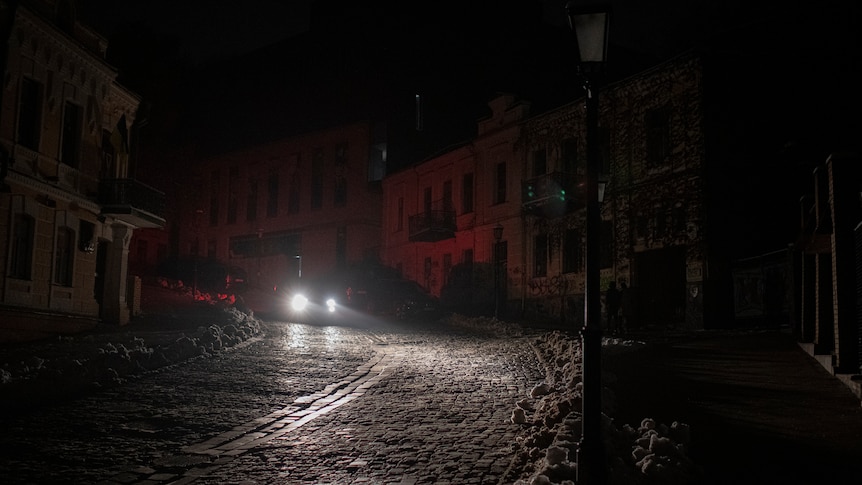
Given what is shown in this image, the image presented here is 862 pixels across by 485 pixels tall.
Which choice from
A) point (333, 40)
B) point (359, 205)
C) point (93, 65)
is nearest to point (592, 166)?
point (93, 65)

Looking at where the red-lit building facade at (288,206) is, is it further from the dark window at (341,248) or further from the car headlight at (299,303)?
the car headlight at (299,303)

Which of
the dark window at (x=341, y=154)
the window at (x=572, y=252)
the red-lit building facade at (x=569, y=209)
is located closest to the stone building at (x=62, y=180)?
the red-lit building facade at (x=569, y=209)

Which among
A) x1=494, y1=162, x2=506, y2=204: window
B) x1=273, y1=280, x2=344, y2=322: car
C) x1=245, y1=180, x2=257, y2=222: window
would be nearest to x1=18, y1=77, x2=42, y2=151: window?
x1=273, y1=280, x2=344, y2=322: car

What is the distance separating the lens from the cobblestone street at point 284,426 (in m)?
6.91

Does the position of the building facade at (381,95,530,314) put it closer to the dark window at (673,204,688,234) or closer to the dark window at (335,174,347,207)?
the dark window at (335,174,347,207)

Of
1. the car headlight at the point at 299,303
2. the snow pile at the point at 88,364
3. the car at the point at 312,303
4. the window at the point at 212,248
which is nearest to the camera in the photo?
the snow pile at the point at 88,364

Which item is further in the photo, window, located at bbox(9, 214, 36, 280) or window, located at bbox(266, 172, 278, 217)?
window, located at bbox(266, 172, 278, 217)

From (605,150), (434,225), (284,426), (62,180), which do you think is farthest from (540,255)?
(284,426)

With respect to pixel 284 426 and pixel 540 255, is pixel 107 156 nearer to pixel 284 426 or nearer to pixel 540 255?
pixel 540 255

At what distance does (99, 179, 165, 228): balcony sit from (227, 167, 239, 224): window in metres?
32.3

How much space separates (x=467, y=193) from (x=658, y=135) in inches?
549

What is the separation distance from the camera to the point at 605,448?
237 inches

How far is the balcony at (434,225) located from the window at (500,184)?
364cm

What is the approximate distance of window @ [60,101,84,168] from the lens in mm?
22469
